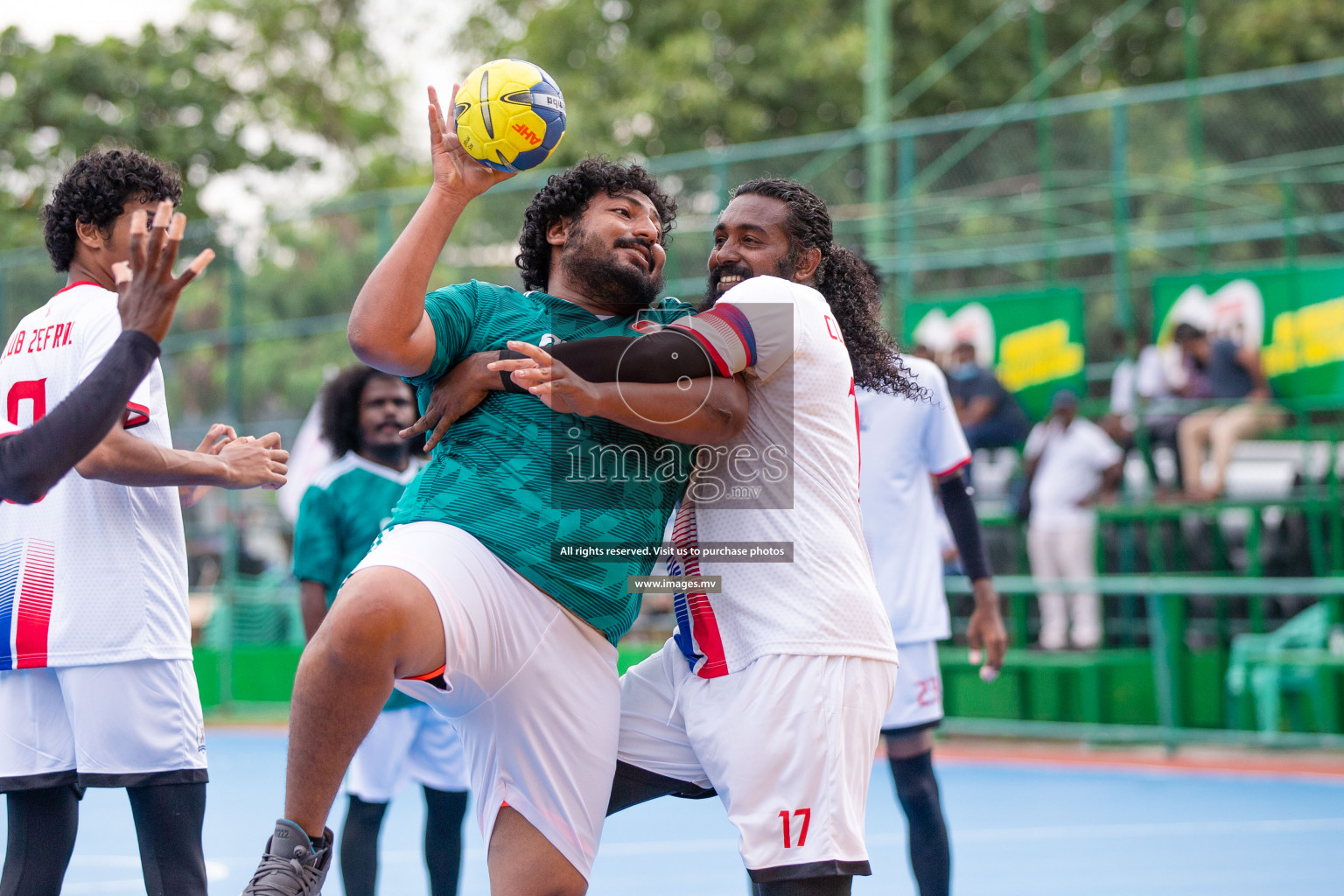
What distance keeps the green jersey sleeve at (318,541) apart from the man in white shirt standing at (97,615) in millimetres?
1552

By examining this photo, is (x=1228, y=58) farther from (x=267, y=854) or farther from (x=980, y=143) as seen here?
(x=267, y=854)

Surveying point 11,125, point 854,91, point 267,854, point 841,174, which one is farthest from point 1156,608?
point 11,125

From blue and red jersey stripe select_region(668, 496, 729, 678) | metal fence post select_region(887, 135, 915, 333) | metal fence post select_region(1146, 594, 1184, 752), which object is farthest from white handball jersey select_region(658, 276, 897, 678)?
metal fence post select_region(887, 135, 915, 333)

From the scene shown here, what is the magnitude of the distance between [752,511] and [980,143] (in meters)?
13.0

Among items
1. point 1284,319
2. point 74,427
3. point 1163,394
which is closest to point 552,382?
point 74,427

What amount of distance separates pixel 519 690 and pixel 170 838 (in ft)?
3.44

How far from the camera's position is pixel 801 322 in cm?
334

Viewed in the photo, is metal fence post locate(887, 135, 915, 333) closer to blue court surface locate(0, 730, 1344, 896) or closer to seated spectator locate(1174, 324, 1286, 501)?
seated spectator locate(1174, 324, 1286, 501)

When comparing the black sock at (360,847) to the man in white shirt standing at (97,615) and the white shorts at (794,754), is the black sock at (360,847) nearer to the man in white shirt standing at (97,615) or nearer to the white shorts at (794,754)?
the man in white shirt standing at (97,615)

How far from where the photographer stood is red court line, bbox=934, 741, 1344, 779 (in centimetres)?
970

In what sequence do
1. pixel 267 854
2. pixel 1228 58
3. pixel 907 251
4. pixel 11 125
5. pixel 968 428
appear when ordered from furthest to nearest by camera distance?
pixel 1228 58
pixel 11 125
pixel 907 251
pixel 968 428
pixel 267 854

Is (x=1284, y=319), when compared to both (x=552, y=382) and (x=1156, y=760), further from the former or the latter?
(x=552, y=382)

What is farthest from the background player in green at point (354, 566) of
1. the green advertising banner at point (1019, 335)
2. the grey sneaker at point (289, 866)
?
the green advertising banner at point (1019, 335)

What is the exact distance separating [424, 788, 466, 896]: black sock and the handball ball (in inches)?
104
